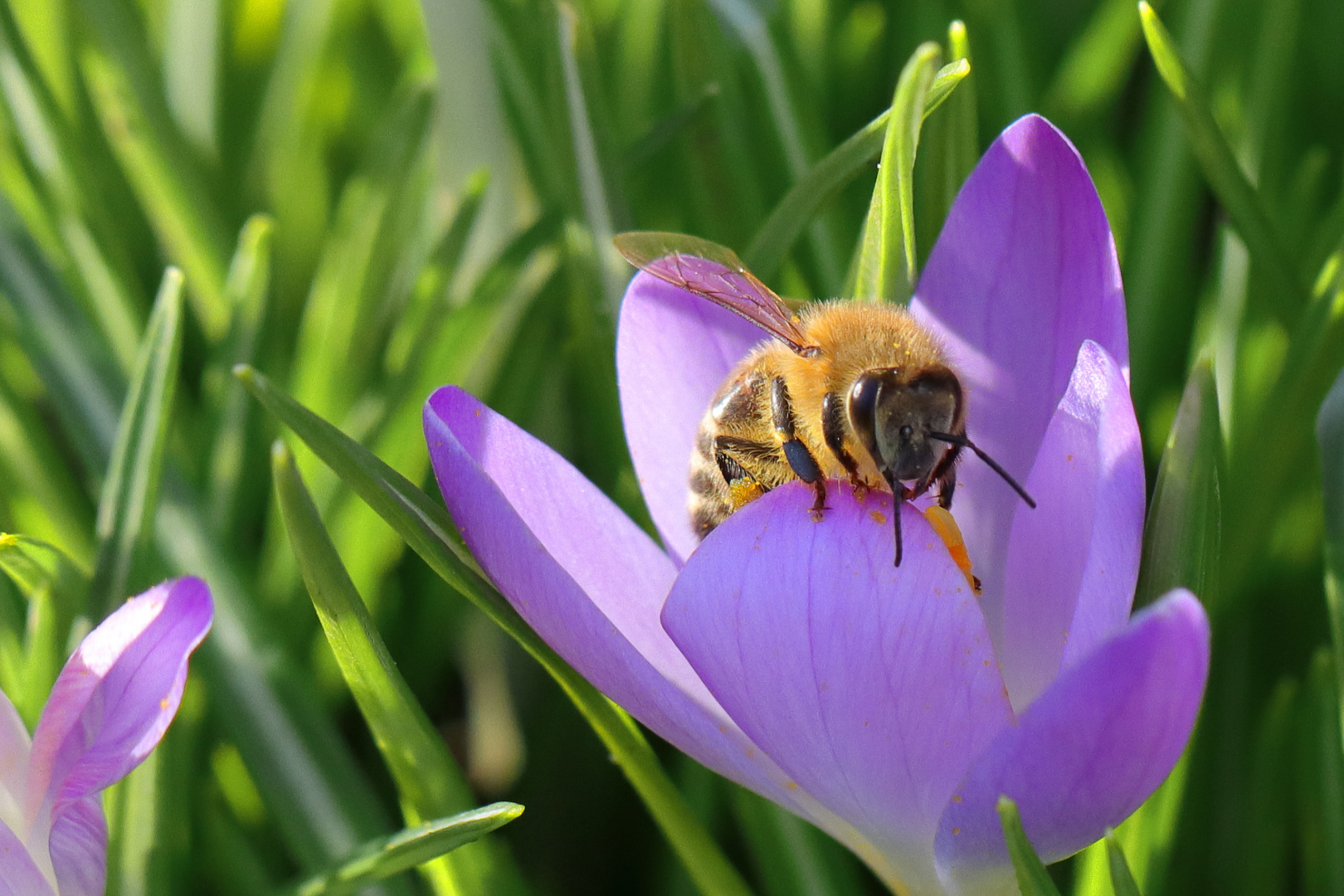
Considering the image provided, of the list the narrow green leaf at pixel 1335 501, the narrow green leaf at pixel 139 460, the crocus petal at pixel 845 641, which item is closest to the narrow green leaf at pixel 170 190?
the narrow green leaf at pixel 139 460

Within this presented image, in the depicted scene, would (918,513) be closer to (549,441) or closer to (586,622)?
(586,622)

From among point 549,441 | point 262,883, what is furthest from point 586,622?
point 549,441

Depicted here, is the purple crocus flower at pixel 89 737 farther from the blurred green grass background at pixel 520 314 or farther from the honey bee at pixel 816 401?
the honey bee at pixel 816 401

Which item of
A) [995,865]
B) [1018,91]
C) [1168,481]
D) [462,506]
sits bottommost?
[995,865]

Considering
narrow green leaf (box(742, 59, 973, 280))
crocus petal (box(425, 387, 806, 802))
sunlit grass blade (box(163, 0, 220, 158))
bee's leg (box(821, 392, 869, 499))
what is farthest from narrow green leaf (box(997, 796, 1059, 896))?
sunlit grass blade (box(163, 0, 220, 158))

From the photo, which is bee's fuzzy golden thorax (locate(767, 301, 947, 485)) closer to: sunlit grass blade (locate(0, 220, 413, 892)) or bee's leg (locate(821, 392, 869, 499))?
bee's leg (locate(821, 392, 869, 499))
